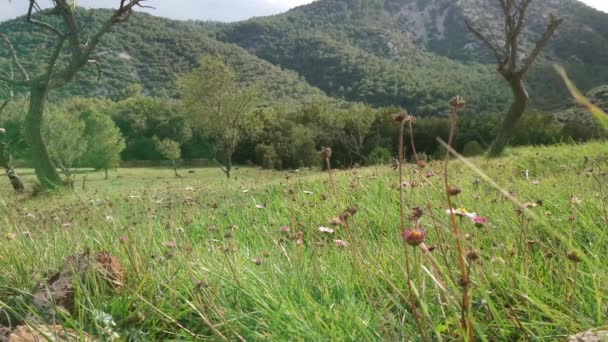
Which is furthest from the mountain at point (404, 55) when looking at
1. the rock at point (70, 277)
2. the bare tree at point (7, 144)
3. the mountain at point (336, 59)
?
the rock at point (70, 277)

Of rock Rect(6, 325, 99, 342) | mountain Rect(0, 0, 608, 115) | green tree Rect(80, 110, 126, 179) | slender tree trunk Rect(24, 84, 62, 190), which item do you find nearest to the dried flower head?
rock Rect(6, 325, 99, 342)

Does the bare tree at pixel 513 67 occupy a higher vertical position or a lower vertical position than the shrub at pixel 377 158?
higher

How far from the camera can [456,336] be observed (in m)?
1.41

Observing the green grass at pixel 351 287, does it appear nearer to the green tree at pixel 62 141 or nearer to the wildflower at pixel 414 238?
the wildflower at pixel 414 238

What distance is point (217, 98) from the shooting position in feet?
114

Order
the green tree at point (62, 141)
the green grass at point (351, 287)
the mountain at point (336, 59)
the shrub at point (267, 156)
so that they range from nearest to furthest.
A: the green grass at point (351, 287)
the green tree at point (62, 141)
the shrub at point (267, 156)
the mountain at point (336, 59)

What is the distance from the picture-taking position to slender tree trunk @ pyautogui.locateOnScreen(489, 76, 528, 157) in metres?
10.4

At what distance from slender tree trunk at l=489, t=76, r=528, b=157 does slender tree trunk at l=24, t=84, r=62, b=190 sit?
35.6 feet

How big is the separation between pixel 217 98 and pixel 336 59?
109 metres

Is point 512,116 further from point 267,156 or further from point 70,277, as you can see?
point 267,156

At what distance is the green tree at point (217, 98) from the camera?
34.0 metres

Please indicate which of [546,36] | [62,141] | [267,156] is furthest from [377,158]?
[267,156]

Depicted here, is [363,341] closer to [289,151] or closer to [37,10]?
[37,10]

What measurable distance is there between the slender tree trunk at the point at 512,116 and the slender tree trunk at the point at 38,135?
1084cm
